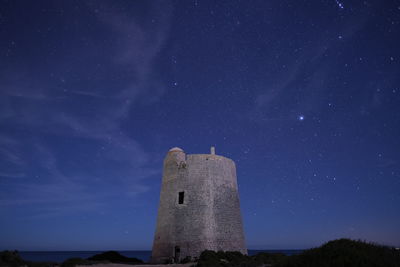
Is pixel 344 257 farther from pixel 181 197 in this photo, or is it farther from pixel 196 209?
pixel 181 197

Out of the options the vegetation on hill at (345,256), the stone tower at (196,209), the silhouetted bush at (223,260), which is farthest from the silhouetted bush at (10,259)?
the vegetation on hill at (345,256)

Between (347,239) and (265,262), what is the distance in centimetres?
727

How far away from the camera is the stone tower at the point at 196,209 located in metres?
22.2

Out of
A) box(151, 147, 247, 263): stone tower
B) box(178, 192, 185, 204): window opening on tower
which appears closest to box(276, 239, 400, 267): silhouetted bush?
box(151, 147, 247, 263): stone tower

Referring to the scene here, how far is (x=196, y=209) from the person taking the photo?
22859mm

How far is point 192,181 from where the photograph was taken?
2388cm

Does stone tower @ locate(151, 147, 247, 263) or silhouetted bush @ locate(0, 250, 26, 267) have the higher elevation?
stone tower @ locate(151, 147, 247, 263)

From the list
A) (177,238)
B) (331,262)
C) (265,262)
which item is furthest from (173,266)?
(331,262)

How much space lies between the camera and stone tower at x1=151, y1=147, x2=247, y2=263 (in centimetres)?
2216

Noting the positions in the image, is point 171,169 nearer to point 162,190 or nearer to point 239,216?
point 162,190

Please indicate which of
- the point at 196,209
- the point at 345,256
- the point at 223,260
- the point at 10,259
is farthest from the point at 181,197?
the point at 345,256

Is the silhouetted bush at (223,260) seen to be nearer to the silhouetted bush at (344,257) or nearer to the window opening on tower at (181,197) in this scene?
the window opening on tower at (181,197)

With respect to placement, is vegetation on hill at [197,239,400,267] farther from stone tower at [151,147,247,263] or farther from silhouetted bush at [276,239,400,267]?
stone tower at [151,147,247,263]

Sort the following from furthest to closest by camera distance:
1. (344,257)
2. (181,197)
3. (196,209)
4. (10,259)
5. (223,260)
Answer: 1. (181,197)
2. (196,209)
3. (223,260)
4. (10,259)
5. (344,257)
